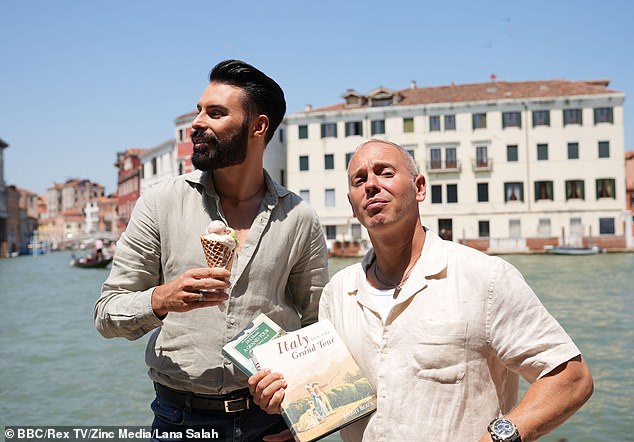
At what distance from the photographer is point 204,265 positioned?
2119mm

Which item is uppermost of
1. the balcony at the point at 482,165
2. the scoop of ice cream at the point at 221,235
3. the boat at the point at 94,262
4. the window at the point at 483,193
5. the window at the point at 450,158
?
the window at the point at 450,158

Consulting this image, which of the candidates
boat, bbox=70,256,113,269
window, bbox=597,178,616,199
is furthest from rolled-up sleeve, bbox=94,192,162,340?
boat, bbox=70,256,113,269

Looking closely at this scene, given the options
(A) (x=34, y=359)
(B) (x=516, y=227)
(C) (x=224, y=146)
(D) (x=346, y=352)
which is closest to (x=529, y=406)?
(D) (x=346, y=352)

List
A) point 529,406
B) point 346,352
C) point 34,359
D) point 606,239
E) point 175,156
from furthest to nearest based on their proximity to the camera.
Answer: point 175,156
point 606,239
point 34,359
point 346,352
point 529,406

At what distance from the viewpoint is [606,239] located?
35.3 metres

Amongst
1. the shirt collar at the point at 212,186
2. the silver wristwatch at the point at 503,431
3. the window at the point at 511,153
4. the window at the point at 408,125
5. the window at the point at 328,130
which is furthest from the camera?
the window at the point at 328,130

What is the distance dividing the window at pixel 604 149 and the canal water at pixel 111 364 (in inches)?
733

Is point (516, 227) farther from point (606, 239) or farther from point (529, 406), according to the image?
point (529, 406)

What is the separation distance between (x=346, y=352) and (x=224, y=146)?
2.69 feet

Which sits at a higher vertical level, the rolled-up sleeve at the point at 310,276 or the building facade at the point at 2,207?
the building facade at the point at 2,207

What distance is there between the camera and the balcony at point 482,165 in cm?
3728

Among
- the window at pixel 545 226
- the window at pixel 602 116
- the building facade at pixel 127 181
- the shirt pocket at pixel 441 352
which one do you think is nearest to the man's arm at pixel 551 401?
the shirt pocket at pixel 441 352

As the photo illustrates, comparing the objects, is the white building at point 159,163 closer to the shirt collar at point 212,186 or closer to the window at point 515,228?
the window at point 515,228

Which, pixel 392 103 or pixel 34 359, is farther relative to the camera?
pixel 392 103
